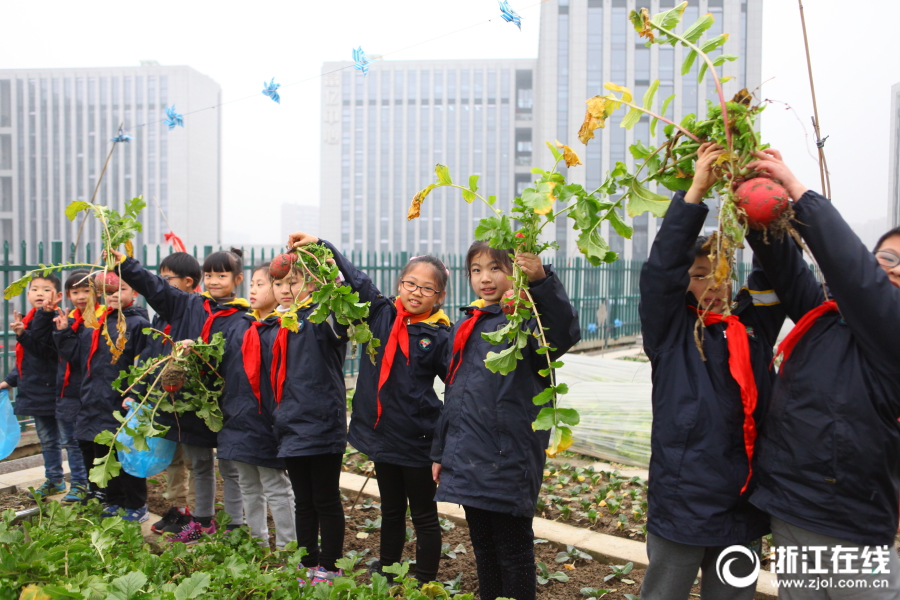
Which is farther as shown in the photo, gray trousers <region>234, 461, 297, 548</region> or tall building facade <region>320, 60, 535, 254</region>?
tall building facade <region>320, 60, 535, 254</region>

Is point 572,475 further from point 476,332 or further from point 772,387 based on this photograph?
point 772,387

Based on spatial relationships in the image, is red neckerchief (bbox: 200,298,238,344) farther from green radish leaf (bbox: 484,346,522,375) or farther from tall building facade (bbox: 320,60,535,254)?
tall building facade (bbox: 320,60,535,254)

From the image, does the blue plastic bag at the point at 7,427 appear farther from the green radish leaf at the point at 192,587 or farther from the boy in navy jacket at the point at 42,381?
the green radish leaf at the point at 192,587

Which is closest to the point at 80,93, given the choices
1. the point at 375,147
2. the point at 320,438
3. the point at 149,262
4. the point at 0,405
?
the point at 375,147

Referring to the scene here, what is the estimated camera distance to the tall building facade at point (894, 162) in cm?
662

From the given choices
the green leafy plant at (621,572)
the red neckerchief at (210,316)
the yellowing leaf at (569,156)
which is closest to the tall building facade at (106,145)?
the red neckerchief at (210,316)

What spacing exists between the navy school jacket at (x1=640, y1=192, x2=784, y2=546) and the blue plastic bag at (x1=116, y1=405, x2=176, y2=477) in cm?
278

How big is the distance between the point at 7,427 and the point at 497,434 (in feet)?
11.8

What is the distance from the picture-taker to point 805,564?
1.68m

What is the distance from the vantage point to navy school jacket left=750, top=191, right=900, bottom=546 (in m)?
1.53

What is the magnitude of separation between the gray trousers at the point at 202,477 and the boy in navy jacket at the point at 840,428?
2.94 meters

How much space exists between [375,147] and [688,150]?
5964 centimetres

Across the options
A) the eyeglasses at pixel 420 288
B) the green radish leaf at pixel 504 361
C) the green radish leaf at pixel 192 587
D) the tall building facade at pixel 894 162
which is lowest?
the green radish leaf at pixel 192 587

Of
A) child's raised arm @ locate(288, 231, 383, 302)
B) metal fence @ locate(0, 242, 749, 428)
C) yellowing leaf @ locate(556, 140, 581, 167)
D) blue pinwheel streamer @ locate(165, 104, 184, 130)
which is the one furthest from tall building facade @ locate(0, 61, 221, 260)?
yellowing leaf @ locate(556, 140, 581, 167)
